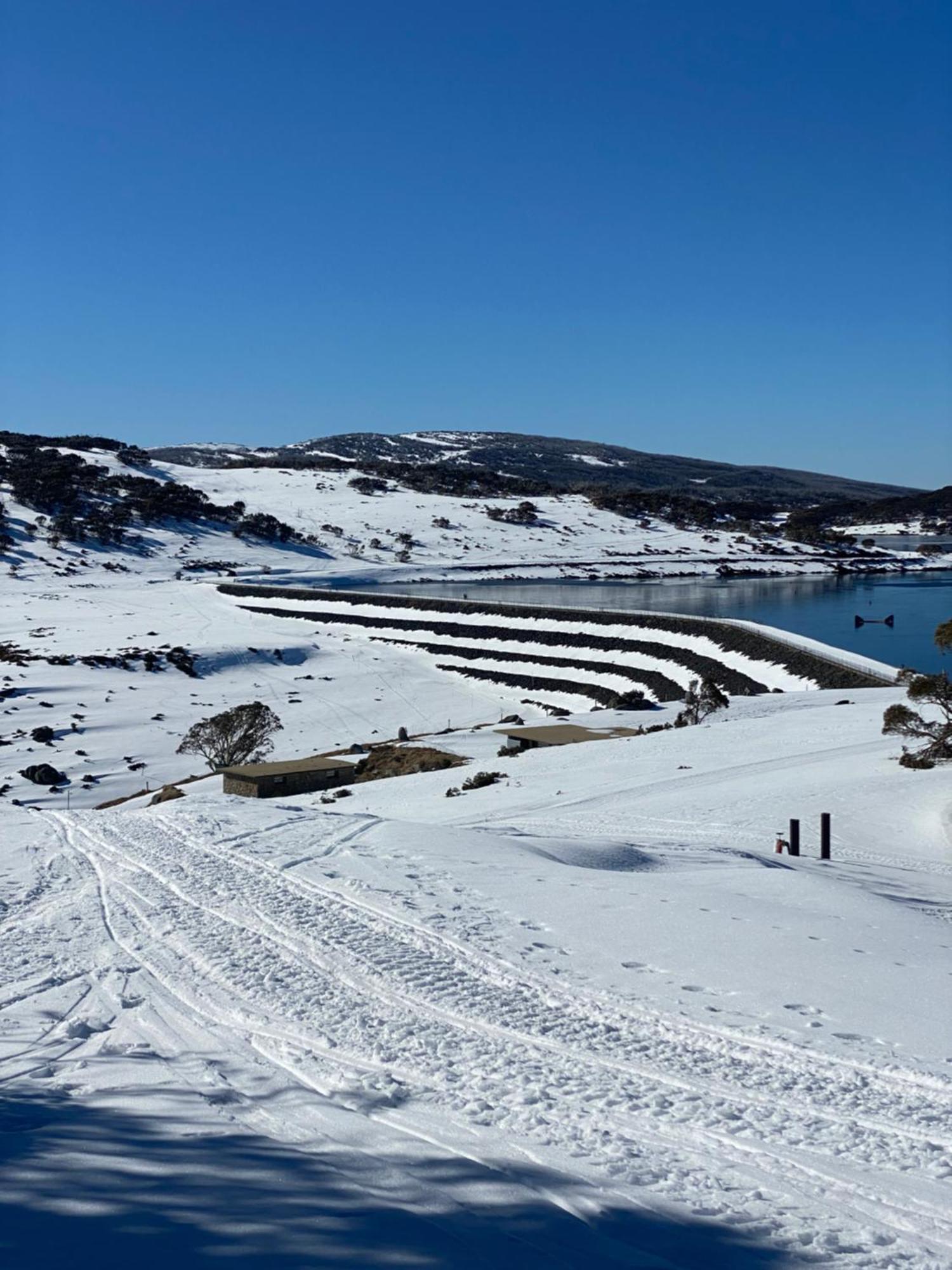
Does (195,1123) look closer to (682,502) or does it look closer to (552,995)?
(552,995)

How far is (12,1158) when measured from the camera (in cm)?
406

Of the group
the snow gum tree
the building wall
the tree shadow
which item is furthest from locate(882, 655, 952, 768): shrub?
the tree shadow

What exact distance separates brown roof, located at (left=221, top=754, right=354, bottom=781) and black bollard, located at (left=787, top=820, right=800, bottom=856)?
11540 mm

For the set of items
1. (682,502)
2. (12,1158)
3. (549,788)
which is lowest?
(549,788)

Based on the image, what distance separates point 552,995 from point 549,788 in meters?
12.0

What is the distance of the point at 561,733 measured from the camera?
25.6m

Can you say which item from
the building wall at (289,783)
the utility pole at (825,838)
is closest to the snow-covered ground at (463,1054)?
the utility pole at (825,838)

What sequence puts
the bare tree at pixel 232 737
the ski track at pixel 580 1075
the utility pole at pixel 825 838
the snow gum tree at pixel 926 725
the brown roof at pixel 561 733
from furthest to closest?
the bare tree at pixel 232 737, the brown roof at pixel 561 733, the snow gum tree at pixel 926 725, the utility pole at pixel 825 838, the ski track at pixel 580 1075

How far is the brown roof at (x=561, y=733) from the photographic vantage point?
24.6m

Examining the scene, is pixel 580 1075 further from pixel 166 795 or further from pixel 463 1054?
pixel 166 795

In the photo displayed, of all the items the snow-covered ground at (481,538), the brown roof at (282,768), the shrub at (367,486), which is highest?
the shrub at (367,486)

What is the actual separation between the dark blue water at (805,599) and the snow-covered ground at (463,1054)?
33488mm

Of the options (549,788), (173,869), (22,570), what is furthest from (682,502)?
(173,869)

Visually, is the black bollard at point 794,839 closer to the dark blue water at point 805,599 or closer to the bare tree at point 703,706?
the bare tree at point 703,706
